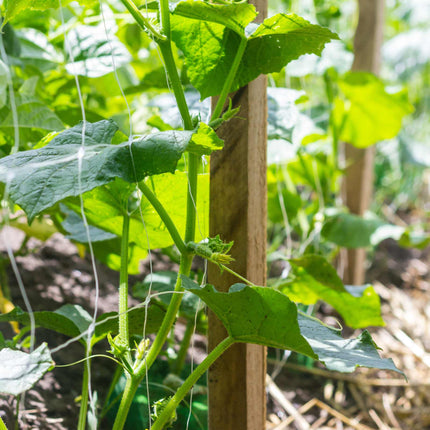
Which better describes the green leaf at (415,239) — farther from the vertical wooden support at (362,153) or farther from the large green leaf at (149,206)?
the large green leaf at (149,206)

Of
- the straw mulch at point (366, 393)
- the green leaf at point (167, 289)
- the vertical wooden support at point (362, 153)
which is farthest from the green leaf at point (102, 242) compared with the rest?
the vertical wooden support at point (362, 153)

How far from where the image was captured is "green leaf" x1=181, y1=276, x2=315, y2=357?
0.47 metres

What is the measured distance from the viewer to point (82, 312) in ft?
2.10

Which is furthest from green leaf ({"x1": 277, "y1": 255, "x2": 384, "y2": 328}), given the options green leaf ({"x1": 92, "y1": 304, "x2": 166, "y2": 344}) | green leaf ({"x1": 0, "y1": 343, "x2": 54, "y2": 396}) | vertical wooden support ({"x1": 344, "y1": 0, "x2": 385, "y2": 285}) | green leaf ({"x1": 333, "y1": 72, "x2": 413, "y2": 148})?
vertical wooden support ({"x1": 344, "y1": 0, "x2": 385, "y2": 285})

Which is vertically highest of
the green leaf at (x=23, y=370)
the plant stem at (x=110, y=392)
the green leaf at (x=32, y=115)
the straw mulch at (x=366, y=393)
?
the green leaf at (x=32, y=115)

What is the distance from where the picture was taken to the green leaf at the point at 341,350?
1.54 feet

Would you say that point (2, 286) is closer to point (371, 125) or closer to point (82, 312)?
point (82, 312)

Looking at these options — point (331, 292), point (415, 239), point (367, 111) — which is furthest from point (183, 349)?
point (367, 111)

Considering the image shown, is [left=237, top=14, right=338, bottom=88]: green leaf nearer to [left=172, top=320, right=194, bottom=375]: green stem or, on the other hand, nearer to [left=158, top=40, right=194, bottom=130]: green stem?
[left=158, top=40, right=194, bottom=130]: green stem

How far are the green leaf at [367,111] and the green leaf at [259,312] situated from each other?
926 mm

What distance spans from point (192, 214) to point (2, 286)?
0.61m

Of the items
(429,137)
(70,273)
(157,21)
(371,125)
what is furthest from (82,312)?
(429,137)

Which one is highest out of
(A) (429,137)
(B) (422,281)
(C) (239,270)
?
(C) (239,270)

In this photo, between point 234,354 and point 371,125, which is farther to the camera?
point 371,125
